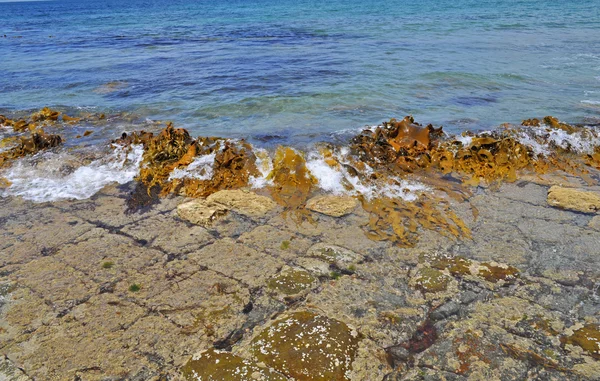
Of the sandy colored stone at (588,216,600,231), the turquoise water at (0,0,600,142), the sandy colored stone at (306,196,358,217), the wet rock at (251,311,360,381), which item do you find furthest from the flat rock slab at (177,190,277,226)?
the sandy colored stone at (588,216,600,231)

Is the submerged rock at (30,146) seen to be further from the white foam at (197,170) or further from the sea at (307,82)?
the white foam at (197,170)

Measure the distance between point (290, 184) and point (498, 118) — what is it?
13.4 feet

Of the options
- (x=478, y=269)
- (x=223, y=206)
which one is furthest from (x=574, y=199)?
(x=223, y=206)

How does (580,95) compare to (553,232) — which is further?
(580,95)

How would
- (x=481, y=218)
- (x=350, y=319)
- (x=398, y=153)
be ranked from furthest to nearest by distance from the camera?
1. (x=398, y=153)
2. (x=481, y=218)
3. (x=350, y=319)

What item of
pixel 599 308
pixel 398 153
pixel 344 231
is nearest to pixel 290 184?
pixel 344 231

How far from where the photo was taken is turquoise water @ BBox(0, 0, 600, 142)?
741 centimetres

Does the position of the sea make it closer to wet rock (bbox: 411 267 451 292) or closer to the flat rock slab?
the flat rock slab

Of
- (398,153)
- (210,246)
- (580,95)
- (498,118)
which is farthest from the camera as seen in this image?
(580,95)

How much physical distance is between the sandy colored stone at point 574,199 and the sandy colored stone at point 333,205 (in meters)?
1.92

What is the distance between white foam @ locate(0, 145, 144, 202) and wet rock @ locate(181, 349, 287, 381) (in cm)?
278

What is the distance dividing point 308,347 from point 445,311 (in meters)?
0.96

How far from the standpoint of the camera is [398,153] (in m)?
5.38

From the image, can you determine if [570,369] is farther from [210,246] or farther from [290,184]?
[290,184]
